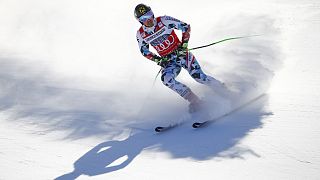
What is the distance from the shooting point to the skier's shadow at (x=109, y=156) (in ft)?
21.4


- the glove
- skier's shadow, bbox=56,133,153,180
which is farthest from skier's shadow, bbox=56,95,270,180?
the glove

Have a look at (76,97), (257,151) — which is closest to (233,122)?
(257,151)

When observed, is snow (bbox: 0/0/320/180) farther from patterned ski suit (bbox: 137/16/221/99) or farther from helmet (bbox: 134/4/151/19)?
helmet (bbox: 134/4/151/19)

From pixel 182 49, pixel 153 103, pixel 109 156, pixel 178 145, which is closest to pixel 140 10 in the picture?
pixel 182 49

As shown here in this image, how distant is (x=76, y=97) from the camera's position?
31.3 feet

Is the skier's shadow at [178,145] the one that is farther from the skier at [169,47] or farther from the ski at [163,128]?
the skier at [169,47]

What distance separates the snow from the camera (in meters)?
6.36

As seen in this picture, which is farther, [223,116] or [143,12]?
[143,12]

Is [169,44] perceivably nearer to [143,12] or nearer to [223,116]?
[143,12]

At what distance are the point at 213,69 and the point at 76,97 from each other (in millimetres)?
2866

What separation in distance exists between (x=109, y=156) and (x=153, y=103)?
1961 millimetres

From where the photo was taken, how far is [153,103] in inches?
340

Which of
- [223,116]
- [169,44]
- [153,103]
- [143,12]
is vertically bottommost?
[223,116]

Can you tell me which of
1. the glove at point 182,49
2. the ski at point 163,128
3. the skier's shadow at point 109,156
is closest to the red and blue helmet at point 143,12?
the glove at point 182,49
